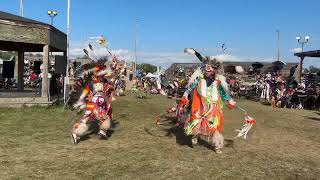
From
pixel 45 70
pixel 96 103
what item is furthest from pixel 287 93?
pixel 96 103

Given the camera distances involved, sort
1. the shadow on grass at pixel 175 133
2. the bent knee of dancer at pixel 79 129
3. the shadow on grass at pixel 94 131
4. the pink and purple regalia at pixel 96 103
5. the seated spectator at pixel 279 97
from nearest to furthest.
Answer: the bent knee of dancer at pixel 79 129, the pink and purple regalia at pixel 96 103, the shadow on grass at pixel 175 133, the shadow on grass at pixel 94 131, the seated spectator at pixel 279 97

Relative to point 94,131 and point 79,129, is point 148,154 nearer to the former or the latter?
point 79,129

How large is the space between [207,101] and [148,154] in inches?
62.9

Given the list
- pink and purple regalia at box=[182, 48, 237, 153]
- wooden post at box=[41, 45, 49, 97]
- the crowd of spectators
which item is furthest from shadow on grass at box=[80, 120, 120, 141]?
the crowd of spectators

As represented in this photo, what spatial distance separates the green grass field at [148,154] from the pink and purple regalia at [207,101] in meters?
0.46

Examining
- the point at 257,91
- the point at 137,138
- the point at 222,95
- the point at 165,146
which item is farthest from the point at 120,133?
the point at 257,91

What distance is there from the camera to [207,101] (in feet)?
29.8

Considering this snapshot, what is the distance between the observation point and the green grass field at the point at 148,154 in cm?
734

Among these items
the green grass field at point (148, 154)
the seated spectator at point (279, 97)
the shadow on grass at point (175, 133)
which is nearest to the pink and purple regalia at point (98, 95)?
the green grass field at point (148, 154)

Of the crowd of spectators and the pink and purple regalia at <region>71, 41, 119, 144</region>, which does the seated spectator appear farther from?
the pink and purple regalia at <region>71, 41, 119, 144</region>

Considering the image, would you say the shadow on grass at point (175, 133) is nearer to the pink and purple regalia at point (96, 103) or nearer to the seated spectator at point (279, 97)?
the pink and purple regalia at point (96, 103)

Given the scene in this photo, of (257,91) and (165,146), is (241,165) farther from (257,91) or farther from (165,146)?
(257,91)

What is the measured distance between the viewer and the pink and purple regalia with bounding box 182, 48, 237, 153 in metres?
8.95

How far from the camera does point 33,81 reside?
3328cm
